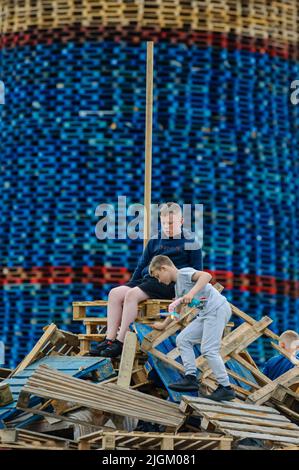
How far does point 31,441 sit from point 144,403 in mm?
924

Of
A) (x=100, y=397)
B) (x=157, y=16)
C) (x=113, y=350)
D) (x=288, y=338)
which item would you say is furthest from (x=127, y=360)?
(x=157, y=16)

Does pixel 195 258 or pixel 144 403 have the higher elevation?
pixel 195 258

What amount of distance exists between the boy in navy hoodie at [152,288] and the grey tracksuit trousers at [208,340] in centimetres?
96

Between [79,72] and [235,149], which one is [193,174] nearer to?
[235,149]

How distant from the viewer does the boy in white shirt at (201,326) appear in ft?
33.9

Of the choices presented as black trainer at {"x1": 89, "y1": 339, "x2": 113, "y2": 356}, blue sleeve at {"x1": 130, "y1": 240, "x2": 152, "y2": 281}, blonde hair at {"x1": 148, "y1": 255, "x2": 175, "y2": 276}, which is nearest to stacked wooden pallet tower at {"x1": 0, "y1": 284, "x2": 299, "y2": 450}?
black trainer at {"x1": 89, "y1": 339, "x2": 113, "y2": 356}

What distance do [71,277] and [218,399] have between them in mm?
7622

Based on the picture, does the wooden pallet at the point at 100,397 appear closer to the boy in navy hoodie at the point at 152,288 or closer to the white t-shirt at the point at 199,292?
the white t-shirt at the point at 199,292

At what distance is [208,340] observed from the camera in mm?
10375

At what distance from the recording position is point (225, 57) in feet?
60.6

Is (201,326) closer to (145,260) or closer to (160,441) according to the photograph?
(160,441)

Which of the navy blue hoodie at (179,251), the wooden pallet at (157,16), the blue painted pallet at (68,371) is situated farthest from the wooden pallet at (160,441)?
the wooden pallet at (157,16)

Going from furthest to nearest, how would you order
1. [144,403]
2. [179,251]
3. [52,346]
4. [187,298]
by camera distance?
1. [52,346]
2. [179,251]
3. [144,403]
4. [187,298]
